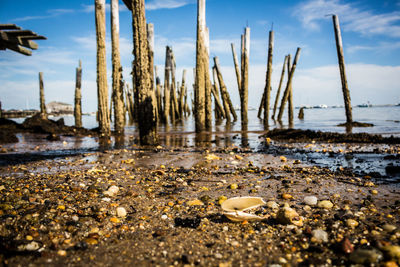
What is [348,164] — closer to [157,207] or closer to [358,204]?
[358,204]

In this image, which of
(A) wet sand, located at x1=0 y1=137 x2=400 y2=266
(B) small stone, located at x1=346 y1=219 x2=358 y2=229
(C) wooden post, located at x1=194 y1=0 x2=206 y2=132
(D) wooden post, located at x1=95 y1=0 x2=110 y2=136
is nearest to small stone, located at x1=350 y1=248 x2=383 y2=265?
(A) wet sand, located at x1=0 y1=137 x2=400 y2=266

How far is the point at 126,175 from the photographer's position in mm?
3453

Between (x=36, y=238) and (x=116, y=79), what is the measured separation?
32.1 ft

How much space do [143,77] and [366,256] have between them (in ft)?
17.5

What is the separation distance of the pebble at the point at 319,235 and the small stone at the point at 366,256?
0.21 meters

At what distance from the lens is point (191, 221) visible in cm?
196

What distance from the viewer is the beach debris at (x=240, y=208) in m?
1.90

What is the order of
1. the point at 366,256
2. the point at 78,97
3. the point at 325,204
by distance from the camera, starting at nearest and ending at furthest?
1. the point at 366,256
2. the point at 325,204
3. the point at 78,97

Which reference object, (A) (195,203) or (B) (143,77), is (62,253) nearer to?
(A) (195,203)

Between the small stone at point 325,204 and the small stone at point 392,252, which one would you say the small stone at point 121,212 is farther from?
the small stone at point 392,252

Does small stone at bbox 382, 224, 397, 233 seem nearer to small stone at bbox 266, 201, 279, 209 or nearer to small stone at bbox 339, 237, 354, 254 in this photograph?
small stone at bbox 339, 237, 354, 254

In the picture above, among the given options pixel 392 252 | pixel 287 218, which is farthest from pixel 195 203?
pixel 392 252

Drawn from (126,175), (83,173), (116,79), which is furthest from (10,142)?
(126,175)

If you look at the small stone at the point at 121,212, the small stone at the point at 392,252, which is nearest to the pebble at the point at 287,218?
the small stone at the point at 392,252
